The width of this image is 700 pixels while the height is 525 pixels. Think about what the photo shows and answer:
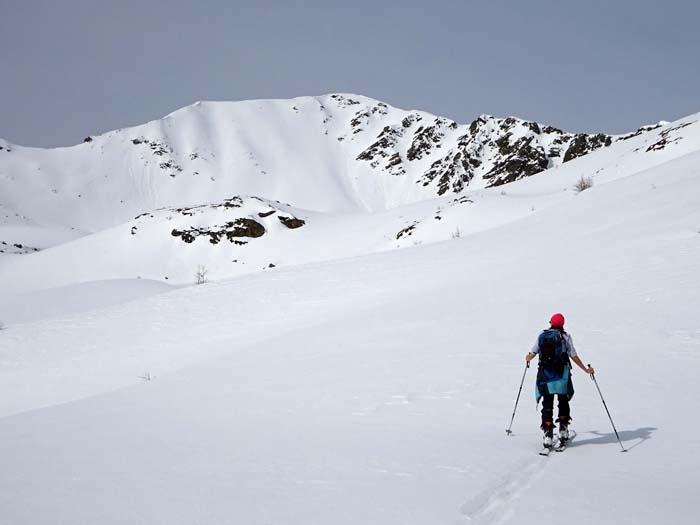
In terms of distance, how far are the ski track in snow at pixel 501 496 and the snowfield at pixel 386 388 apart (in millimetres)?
21

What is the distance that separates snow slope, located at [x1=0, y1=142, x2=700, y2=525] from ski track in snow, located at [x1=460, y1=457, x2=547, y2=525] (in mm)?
23

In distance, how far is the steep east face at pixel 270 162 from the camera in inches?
3974

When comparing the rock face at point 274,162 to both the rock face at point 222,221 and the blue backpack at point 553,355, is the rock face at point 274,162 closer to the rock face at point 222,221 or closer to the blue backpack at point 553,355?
the rock face at point 222,221

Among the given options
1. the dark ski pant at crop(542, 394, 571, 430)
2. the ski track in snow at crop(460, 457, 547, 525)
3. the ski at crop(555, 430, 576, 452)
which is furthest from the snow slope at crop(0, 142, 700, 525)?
the dark ski pant at crop(542, 394, 571, 430)

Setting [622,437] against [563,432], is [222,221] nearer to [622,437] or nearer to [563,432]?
[563,432]

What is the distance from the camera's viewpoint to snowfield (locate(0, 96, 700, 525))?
4.11 meters

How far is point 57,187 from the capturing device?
4227 inches

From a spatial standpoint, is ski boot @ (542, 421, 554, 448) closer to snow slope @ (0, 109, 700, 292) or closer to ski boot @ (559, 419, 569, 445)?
ski boot @ (559, 419, 569, 445)

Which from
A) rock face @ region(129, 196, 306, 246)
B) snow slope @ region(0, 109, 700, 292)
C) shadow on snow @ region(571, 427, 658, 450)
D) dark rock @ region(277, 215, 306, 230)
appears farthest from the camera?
dark rock @ region(277, 215, 306, 230)

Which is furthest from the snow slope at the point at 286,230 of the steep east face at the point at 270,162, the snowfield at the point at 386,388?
the steep east face at the point at 270,162

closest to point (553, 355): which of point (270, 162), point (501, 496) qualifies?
→ point (501, 496)

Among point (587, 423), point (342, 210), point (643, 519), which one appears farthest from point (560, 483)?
point (342, 210)

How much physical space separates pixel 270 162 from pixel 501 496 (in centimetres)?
12415

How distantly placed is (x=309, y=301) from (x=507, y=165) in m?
91.3
